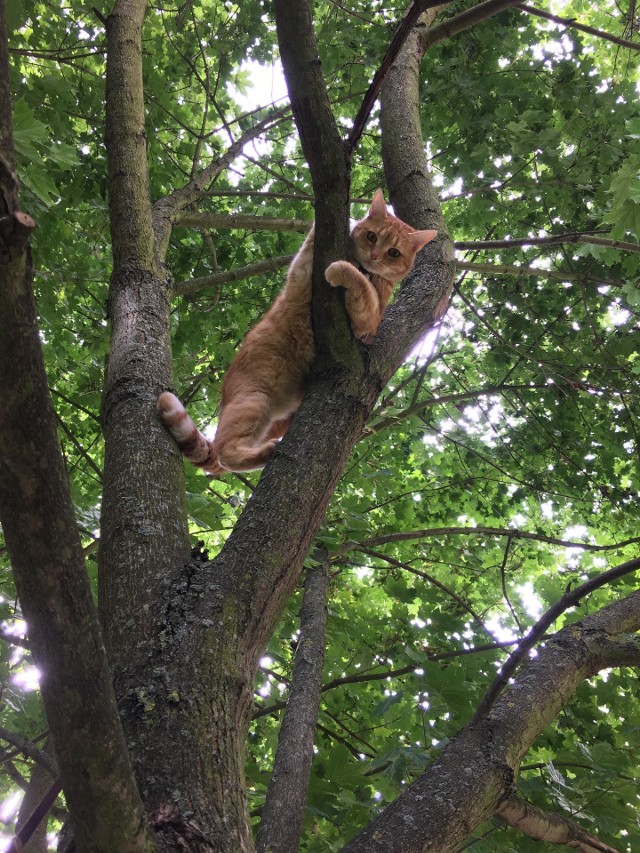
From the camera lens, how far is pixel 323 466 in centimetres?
194

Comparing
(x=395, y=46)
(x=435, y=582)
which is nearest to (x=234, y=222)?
(x=395, y=46)

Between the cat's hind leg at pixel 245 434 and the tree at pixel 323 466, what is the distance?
0.68 m

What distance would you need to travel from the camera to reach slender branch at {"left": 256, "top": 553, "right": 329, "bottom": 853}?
1910 millimetres

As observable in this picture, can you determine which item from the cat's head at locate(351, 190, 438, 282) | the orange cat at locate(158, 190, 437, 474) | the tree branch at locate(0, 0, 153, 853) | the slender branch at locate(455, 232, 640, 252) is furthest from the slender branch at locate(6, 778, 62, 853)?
the slender branch at locate(455, 232, 640, 252)

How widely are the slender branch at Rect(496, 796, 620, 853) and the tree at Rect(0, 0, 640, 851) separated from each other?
1 cm

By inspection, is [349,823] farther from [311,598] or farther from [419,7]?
[419,7]

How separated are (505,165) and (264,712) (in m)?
3.53

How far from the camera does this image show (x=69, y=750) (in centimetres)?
112

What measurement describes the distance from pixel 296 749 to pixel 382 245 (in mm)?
2759

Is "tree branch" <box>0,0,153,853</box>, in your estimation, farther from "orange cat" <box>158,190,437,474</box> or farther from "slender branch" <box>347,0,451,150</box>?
"orange cat" <box>158,190,437,474</box>

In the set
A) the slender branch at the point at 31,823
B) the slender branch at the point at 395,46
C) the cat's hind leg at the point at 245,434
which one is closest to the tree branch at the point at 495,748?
the slender branch at the point at 31,823

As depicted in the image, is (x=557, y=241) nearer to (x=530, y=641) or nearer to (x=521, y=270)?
(x=521, y=270)

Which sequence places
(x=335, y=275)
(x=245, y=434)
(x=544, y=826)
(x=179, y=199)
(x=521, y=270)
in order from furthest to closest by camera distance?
(x=521, y=270) → (x=179, y=199) → (x=245, y=434) → (x=335, y=275) → (x=544, y=826)

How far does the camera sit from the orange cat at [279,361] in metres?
3.33
